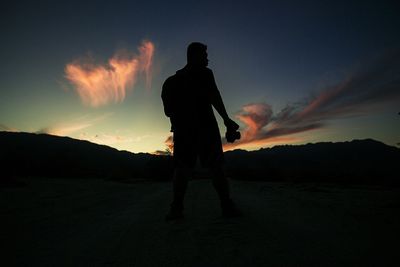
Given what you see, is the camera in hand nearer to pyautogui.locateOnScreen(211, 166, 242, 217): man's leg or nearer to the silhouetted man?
the silhouetted man

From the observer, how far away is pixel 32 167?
1386 cm

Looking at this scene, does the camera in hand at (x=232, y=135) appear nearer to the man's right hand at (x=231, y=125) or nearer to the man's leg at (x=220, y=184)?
the man's right hand at (x=231, y=125)

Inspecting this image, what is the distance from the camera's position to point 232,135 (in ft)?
8.86

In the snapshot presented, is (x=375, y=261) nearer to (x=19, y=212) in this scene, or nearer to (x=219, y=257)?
(x=219, y=257)

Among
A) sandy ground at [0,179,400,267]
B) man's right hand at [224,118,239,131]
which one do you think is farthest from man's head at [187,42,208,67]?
sandy ground at [0,179,400,267]

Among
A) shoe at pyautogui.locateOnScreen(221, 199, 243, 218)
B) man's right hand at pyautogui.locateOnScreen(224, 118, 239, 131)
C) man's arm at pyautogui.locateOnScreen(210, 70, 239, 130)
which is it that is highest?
man's arm at pyautogui.locateOnScreen(210, 70, 239, 130)

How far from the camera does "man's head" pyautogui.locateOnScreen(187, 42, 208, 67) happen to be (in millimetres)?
2787

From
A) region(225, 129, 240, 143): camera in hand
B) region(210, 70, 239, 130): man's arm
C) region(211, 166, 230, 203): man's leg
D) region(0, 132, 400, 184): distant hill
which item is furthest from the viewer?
region(0, 132, 400, 184): distant hill

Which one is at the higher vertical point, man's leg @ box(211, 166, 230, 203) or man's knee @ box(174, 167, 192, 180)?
man's knee @ box(174, 167, 192, 180)

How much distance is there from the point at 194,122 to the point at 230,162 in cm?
7806

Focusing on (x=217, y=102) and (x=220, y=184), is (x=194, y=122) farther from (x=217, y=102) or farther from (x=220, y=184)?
(x=220, y=184)

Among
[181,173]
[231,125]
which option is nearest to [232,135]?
[231,125]

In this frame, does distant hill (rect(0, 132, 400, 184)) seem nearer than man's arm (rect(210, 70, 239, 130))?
No

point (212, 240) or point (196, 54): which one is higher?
point (196, 54)
